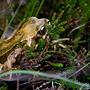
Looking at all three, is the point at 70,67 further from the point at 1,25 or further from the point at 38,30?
the point at 1,25

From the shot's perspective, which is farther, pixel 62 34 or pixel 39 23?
pixel 62 34

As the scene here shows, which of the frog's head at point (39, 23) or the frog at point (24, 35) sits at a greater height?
the frog's head at point (39, 23)

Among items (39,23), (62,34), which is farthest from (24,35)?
(62,34)

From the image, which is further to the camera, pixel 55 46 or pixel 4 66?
pixel 55 46

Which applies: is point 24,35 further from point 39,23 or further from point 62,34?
point 62,34

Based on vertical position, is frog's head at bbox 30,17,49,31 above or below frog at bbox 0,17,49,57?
above

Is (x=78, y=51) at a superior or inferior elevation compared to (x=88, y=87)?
superior

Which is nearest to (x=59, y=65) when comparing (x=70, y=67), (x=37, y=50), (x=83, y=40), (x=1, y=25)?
(x=70, y=67)

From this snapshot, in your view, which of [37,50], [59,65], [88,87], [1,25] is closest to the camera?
[88,87]
